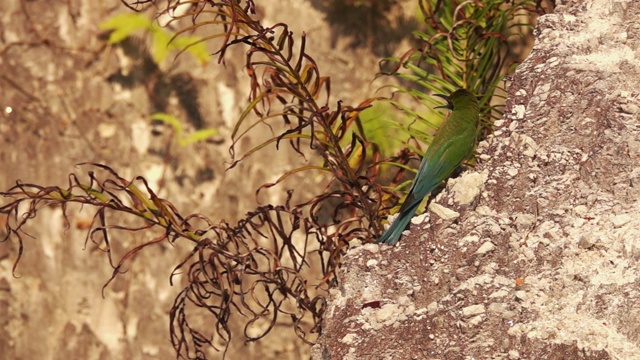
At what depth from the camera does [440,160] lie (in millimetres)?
2404

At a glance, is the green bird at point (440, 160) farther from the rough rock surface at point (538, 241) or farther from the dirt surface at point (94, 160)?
the dirt surface at point (94, 160)

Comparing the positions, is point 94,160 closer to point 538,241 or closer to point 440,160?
point 440,160

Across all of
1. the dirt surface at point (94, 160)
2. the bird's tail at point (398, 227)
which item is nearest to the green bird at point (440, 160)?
the bird's tail at point (398, 227)

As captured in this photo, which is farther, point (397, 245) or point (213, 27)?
point (213, 27)

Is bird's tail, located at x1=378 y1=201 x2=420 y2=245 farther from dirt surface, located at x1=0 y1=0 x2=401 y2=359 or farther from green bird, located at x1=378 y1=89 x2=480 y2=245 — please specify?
dirt surface, located at x1=0 y1=0 x2=401 y2=359

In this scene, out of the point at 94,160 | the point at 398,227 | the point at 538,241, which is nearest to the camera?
the point at 538,241

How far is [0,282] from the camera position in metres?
4.88

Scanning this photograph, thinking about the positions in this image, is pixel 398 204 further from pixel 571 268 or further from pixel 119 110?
pixel 119 110

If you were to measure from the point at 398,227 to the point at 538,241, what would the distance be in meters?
0.34

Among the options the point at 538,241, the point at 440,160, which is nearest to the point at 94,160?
the point at 440,160

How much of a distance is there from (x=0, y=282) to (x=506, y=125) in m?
3.33

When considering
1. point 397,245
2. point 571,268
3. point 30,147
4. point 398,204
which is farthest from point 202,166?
point 571,268

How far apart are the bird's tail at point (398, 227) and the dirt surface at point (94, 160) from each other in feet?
7.20

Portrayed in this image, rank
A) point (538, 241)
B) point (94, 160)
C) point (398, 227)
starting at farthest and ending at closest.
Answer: point (94, 160)
point (398, 227)
point (538, 241)
